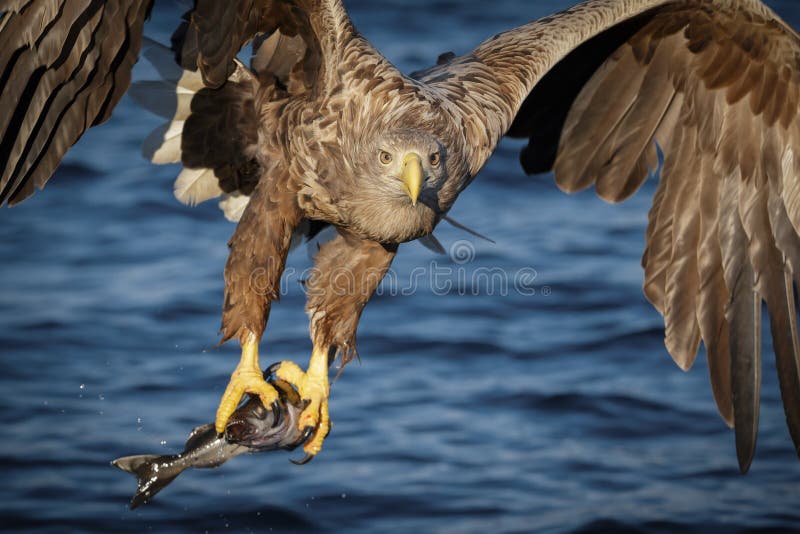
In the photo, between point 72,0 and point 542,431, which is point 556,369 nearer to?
point 542,431

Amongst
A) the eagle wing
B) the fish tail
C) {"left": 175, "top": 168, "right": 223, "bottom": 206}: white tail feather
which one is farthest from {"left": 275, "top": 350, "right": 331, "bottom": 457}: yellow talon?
the eagle wing

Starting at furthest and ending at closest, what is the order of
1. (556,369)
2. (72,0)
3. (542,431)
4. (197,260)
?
(197,260), (556,369), (542,431), (72,0)

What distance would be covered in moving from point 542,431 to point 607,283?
5.60 ft

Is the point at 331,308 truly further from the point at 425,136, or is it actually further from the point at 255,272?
the point at 425,136

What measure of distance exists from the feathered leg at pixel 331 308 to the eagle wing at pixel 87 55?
2.35 feet

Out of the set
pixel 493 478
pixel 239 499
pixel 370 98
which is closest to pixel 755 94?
pixel 370 98

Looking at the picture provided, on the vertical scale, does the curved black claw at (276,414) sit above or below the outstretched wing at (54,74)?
below

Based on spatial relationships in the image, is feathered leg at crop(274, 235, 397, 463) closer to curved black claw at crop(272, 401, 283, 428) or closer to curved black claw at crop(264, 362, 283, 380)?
curved black claw at crop(264, 362, 283, 380)

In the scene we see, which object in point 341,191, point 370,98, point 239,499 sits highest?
point 370,98

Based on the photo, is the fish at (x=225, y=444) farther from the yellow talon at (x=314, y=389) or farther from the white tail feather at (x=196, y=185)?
the white tail feather at (x=196, y=185)

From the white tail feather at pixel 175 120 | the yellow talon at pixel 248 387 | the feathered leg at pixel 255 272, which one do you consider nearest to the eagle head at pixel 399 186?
the feathered leg at pixel 255 272

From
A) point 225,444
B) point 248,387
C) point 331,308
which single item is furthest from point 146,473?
point 331,308

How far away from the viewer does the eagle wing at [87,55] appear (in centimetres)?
498

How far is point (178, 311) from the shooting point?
865 centimetres
